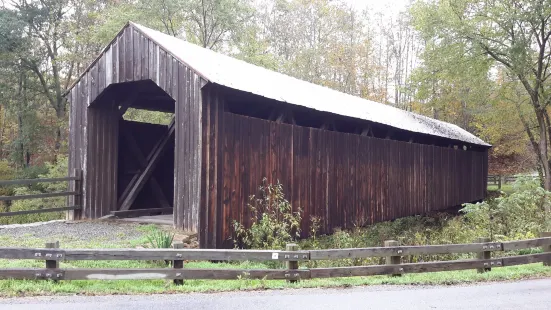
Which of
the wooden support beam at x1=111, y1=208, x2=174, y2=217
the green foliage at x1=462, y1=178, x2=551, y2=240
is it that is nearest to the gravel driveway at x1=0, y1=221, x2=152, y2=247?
the wooden support beam at x1=111, y1=208, x2=174, y2=217

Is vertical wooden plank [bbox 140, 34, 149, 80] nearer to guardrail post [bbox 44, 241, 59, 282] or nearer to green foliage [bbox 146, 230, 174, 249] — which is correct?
green foliage [bbox 146, 230, 174, 249]

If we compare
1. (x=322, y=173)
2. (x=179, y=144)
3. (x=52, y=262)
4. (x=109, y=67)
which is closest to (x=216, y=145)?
(x=179, y=144)

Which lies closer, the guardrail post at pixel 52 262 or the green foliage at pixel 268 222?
the guardrail post at pixel 52 262

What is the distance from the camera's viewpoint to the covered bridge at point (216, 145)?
30.4 feet

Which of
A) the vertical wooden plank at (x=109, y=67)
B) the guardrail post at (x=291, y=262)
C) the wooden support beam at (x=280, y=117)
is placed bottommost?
the guardrail post at (x=291, y=262)

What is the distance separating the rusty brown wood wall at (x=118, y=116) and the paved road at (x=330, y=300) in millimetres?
3436

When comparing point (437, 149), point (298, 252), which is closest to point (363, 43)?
point (437, 149)

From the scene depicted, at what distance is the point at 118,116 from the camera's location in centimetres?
1216

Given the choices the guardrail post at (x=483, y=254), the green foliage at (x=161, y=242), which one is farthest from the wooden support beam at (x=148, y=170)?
the guardrail post at (x=483, y=254)

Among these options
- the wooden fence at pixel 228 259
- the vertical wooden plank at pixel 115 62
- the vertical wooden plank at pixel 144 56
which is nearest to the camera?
the wooden fence at pixel 228 259

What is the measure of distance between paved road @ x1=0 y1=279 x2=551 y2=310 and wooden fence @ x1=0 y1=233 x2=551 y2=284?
1.35 ft

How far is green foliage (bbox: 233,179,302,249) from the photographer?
31.2 feet

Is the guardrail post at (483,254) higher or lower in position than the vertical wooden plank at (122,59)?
lower

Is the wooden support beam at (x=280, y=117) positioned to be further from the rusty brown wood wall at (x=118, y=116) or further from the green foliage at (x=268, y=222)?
the rusty brown wood wall at (x=118, y=116)
